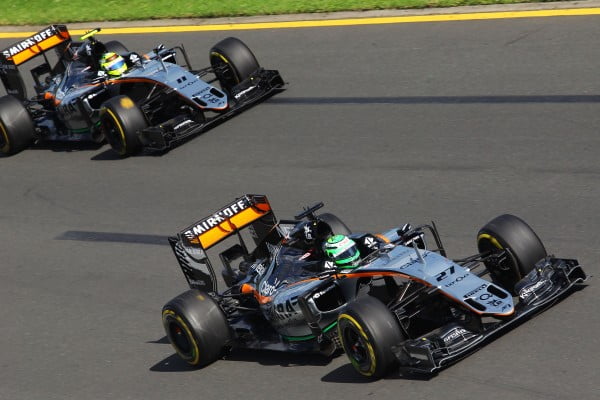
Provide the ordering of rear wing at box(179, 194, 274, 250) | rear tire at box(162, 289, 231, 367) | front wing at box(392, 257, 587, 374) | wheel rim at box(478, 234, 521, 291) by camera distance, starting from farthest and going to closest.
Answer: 1. rear wing at box(179, 194, 274, 250)
2. rear tire at box(162, 289, 231, 367)
3. wheel rim at box(478, 234, 521, 291)
4. front wing at box(392, 257, 587, 374)

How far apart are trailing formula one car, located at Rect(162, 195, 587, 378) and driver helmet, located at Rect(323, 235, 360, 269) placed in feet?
0.06

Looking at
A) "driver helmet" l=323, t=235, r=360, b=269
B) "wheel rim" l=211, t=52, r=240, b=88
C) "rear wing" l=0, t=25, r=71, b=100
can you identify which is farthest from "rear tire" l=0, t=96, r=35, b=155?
"driver helmet" l=323, t=235, r=360, b=269

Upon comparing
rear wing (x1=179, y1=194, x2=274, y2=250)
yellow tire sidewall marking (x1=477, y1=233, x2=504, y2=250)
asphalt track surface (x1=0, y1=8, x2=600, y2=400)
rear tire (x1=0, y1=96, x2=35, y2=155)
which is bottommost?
asphalt track surface (x1=0, y1=8, x2=600, y2=400)

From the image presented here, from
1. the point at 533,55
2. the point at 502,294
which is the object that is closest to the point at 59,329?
the point at 502,294

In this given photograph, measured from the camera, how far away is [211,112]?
18688 mm

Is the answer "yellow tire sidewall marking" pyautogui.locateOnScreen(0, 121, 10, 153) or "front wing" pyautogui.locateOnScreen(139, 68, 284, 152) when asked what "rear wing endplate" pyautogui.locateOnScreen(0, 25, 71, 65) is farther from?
"front wing" pyautogui.locateOnScreen(139, 68, 284, 152)

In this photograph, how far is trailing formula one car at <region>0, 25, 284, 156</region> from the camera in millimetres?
17156

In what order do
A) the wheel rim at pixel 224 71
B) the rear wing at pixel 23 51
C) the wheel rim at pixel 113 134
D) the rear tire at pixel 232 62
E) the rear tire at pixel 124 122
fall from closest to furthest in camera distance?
1. the rear tire at pixel 124 122
2. the wheel rim at pixel 113 134
3. the rear tire at pixel 232 62
4. the wheel rim at pixel 224 71
5. the rear wing at pixel 23 51

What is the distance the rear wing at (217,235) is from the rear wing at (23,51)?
339 inches

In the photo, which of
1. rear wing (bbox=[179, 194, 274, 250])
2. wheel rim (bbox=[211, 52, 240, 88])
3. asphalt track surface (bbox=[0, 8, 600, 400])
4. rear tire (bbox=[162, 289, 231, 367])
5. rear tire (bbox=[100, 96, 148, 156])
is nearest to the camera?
asphalt track surface (bbox=[0, 8, 600, 400])

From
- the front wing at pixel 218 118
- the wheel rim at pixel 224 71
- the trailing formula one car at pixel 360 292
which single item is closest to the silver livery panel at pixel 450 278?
the trailing formula one car at pixel 360 292

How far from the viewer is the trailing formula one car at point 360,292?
31.2 feet

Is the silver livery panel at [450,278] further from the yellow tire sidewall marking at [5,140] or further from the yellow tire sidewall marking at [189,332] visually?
the yellow tire sidewall marking at [5,140]

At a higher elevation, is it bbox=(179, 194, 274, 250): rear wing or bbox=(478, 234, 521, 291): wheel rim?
bbox=(179, 194, 274, 250): rear wing
